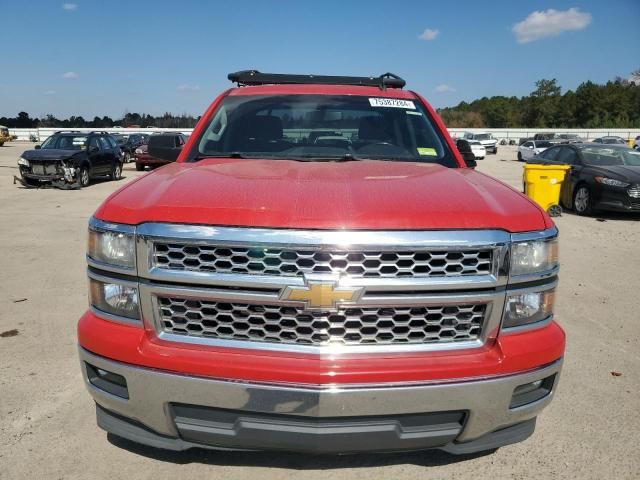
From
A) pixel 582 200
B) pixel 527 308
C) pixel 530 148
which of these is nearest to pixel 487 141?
pixel 530 148

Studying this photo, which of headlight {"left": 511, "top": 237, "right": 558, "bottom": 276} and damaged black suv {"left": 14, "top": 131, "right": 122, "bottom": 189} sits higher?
headlight {"left": 511, "top": 237, "right": 558, "bottom": 276}

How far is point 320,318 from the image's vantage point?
78.8 inches

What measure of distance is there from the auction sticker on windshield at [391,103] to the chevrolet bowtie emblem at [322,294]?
2171mm

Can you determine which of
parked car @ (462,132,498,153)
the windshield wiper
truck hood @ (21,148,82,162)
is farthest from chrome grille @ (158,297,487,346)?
parked car @ (462,132,498,153)

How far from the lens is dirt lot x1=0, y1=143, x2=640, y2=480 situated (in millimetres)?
2570

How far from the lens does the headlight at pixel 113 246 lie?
2086 mm

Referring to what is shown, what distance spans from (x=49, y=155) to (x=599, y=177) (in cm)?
1465

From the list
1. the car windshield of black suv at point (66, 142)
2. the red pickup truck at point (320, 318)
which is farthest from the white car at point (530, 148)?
the red pickup truck at point (320, 318)

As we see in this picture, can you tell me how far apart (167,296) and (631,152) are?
13.1 m

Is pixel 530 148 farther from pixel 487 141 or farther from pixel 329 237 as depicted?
pixel 329 237

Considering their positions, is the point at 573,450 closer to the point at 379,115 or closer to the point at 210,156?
the point at 379,115

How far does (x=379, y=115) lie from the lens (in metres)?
3.76

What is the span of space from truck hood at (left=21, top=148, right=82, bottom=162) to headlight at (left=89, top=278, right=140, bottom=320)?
1494 centimetres

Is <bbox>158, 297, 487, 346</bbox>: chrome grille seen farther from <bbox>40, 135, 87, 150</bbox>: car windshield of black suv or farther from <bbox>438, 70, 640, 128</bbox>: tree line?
<bbox>438, 70, 640, 128</bbox>: tree line
